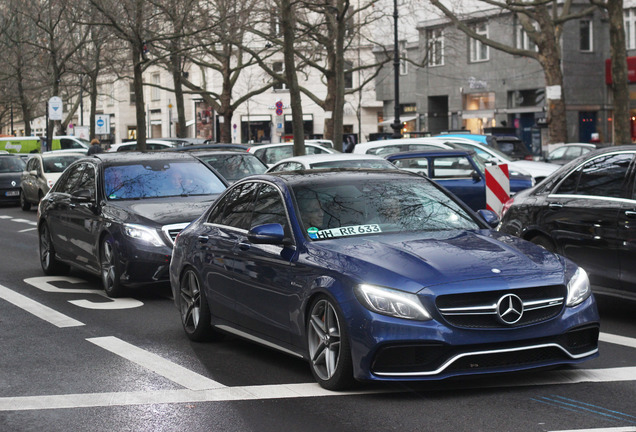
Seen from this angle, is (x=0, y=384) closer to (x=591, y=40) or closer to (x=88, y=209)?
(x=88, y=209)

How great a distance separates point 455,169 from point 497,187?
122 inches

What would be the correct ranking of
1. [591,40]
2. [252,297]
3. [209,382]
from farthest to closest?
[591,40] < [252,297] < [209,382]

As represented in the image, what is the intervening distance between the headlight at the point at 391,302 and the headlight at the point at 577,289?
3.48 feet

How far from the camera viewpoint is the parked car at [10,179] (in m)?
34.6

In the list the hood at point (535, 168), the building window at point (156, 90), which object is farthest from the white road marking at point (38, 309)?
the building window at point (156, 90)

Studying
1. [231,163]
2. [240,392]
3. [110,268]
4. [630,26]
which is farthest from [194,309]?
[630,26]

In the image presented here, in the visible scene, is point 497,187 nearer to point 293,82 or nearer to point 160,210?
point 160,210

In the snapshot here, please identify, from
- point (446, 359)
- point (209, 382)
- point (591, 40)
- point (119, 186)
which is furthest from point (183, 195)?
point (591, 40)

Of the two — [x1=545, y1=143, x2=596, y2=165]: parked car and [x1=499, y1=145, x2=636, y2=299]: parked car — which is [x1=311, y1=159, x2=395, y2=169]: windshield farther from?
[x1=545, y1=143, x2=596, y2=165]: parked car

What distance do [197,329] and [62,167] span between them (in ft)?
74.3

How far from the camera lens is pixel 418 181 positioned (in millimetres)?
8727

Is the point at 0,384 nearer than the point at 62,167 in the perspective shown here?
Yes

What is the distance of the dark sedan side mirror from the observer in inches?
304

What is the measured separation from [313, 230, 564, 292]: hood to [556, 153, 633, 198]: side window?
2548 millimetres
